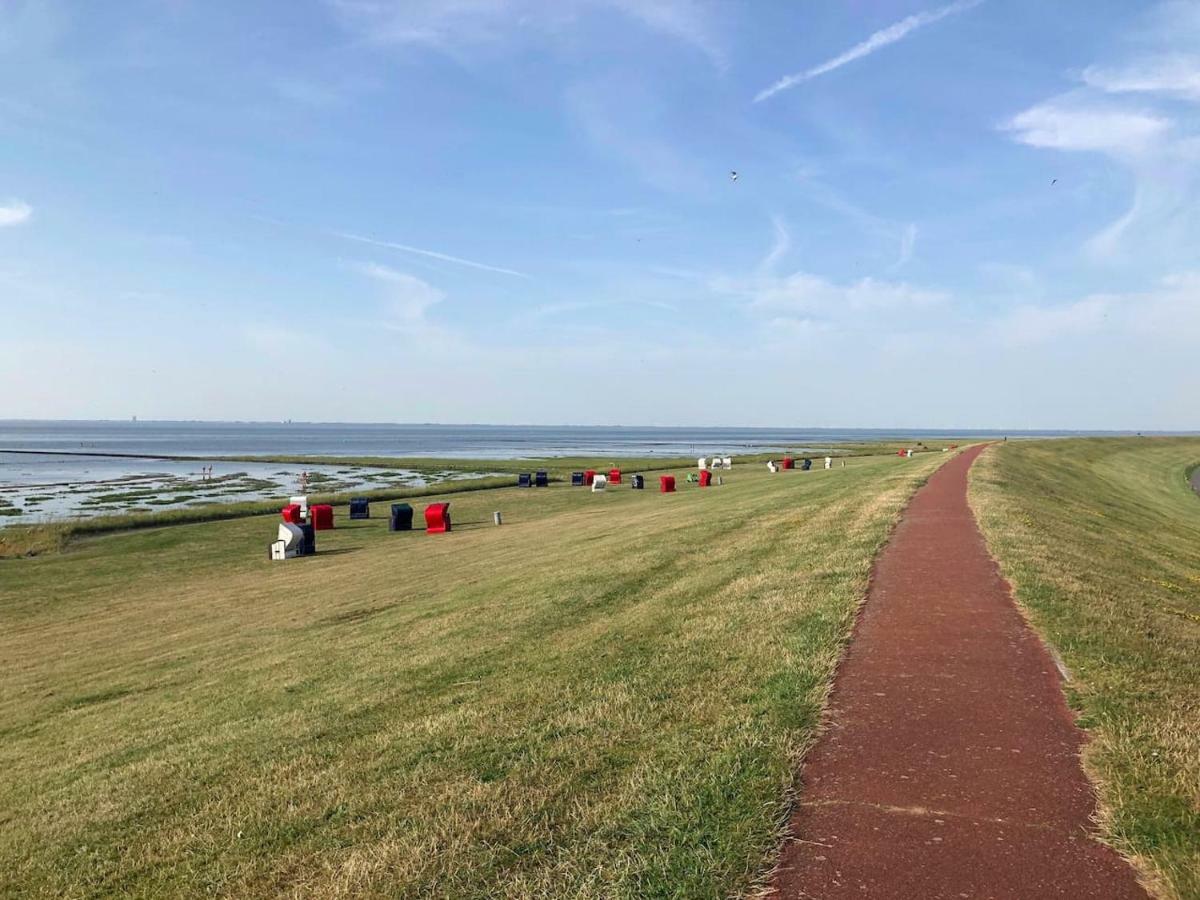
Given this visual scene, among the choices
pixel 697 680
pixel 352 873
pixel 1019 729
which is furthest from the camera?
pixel 697 680

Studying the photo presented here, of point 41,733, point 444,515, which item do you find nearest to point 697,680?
point 41,733

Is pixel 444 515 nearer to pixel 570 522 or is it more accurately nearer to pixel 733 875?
pixel 570 522

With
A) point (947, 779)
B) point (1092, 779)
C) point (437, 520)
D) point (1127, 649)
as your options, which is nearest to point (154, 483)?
point (437, 520)

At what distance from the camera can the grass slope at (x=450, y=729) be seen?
18.3 feet

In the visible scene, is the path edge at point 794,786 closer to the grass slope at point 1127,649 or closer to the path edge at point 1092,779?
the path edge at point 1092,779

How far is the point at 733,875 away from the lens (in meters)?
4.88

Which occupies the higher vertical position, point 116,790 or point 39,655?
point 116,790

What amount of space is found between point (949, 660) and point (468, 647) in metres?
7.03

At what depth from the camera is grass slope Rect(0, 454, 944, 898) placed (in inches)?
220

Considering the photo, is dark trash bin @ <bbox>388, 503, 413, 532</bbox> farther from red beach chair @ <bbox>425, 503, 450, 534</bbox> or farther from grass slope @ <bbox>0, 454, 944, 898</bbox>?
grass slope @ <bbox>0, 454, 944, 898</bbox>

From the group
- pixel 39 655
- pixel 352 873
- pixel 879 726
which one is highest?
pixel 879 726

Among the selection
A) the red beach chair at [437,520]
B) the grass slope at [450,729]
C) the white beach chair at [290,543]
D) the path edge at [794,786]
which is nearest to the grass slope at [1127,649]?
the path edge at [794,786]

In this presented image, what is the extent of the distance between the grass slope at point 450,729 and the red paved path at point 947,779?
1.17 ft

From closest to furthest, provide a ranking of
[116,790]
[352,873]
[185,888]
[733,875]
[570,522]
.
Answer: [733,875] → [352,873] → [185,888] → [116,790] → [570,522]
